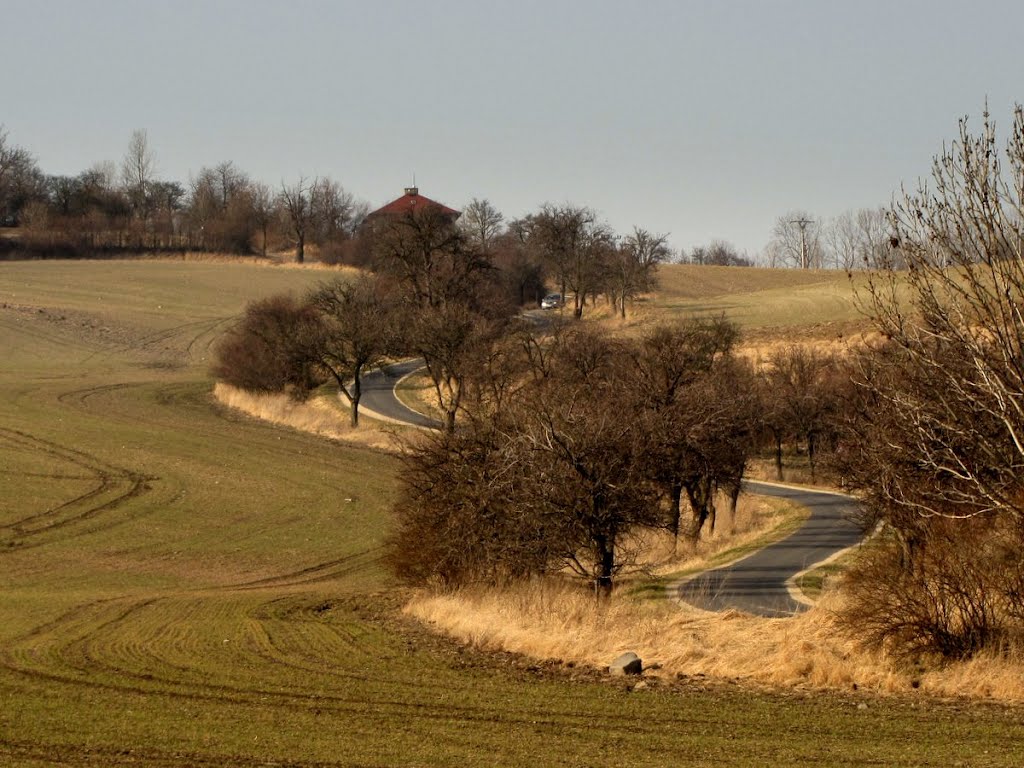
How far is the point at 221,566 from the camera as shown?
35250 millimetres

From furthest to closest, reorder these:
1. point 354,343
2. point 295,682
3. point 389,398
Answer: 1. point 389,398
2. point 354,343
3. point 295,682

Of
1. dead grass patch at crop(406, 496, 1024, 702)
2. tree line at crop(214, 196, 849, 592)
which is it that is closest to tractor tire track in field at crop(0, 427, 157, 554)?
tree line at crop(214, 196, 849, 592)

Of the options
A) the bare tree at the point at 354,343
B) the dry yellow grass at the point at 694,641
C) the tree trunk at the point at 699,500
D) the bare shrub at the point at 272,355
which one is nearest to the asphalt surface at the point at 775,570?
the dry yellow grass at the point at 694,641

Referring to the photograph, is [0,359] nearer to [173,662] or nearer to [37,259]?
[37,259]

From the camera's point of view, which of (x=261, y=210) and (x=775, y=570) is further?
(x=261, y=210)

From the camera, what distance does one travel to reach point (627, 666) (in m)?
18.5

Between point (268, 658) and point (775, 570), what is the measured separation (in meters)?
17.0

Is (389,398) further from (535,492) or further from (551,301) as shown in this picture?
(535,492)

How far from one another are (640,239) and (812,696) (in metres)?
104

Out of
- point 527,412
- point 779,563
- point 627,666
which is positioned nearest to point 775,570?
point 779,563

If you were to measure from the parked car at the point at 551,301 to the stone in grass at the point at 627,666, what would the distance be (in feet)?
310

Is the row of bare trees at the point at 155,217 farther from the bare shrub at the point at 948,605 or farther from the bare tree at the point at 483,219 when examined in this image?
the bare shrub at the point at 948,605

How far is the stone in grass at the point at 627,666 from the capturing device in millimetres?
18469

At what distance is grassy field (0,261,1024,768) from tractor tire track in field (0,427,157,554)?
0.15m
